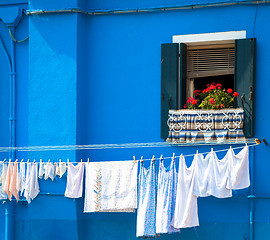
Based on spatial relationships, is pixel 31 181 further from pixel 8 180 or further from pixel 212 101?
pixel 212 101

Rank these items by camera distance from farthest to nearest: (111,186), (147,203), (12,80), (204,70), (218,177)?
1. (12,80)
2. (204,70)
3. (111,186)
4. (147,203)
5. (218,177)

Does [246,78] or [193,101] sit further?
[193,101]

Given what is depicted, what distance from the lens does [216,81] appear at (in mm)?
11852

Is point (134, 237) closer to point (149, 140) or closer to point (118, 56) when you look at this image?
point (149, 140)

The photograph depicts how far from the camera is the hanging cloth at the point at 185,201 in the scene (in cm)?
1086

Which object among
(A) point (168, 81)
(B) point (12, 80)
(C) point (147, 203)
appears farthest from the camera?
(B) point (12, 80)

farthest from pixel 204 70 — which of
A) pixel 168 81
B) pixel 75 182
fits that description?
pixel 75 182

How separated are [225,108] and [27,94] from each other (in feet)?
11.2

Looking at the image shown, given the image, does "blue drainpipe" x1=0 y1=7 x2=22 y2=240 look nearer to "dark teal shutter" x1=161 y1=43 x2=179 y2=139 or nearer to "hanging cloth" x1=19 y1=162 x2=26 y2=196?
"hanging cloth" x1=19 y1=162 x2=26 y2=196

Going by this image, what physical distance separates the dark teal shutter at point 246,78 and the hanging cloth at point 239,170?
20.7 inches

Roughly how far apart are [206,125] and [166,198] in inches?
50.0

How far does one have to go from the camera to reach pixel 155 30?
1177 cm

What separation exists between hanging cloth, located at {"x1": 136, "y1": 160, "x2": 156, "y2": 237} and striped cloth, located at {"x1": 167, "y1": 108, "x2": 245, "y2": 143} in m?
0.66

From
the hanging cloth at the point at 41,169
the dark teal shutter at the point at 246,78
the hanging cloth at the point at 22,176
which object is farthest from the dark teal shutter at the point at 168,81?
the hanging cloth at the point at 22,176
